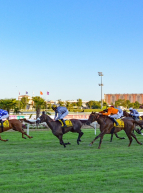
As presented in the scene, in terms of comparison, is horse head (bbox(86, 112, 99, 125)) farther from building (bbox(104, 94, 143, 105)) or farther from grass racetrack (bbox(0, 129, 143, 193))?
building (bbox(104, 94, 143, 105))

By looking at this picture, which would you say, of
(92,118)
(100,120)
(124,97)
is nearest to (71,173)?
(92,118)

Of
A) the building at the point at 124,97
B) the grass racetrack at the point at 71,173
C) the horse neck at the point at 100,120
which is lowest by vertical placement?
the grass racetrack at the point at 71,173

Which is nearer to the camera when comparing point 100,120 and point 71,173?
point 71,173

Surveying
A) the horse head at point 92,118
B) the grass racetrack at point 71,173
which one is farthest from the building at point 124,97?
the grass racetrack at point 71,173

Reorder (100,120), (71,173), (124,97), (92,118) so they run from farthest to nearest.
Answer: (124,97)
(100,120)
(92,118)
(71,173)

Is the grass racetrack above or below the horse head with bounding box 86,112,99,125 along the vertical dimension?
below

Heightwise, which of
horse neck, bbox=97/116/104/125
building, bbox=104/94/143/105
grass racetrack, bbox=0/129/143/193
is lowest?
grass racetrack, bbox=0/129/143/193

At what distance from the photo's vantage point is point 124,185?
5.65 metres

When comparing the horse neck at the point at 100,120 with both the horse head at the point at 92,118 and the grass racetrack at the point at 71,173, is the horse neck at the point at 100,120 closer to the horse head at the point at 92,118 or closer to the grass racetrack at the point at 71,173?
the horse head at the point at 92,118

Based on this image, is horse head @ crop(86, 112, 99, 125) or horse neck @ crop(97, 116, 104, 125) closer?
horse head @ crop(86, 112, 99, 125)

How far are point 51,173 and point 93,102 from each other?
5198 inches

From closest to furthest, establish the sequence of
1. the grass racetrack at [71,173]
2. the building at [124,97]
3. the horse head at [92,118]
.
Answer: the grass racetrack at [71,173] → the horse head at [92,118] → the building at [124,97]

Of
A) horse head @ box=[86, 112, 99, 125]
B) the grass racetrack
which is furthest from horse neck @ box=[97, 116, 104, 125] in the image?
the grass racetrack

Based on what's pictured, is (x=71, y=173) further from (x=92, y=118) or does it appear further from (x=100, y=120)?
(x=100, y=120)
